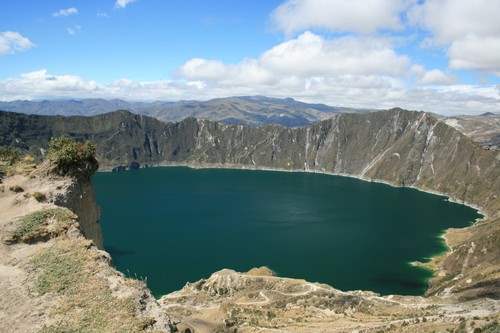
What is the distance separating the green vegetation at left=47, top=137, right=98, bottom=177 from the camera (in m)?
44.8

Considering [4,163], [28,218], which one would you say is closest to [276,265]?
[4,163]

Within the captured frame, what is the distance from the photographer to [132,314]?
25.0 m

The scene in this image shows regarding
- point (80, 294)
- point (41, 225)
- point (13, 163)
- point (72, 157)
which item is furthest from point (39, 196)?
point (80, 294)

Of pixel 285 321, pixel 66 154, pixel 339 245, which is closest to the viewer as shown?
pixel 66 154

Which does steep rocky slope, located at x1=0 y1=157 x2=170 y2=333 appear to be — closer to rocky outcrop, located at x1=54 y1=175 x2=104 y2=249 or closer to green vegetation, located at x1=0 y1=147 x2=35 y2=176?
rocky outcrop, located at x1=54 y1=175 x2=104 y2=249

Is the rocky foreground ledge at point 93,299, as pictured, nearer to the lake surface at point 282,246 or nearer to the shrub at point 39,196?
the shrub at point 39,196

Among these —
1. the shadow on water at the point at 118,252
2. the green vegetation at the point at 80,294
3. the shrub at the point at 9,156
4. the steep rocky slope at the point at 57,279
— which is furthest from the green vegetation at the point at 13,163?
the shadow on water at the point at 118,252

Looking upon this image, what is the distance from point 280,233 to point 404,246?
135 feet

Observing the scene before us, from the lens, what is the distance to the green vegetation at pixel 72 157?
1763 inches

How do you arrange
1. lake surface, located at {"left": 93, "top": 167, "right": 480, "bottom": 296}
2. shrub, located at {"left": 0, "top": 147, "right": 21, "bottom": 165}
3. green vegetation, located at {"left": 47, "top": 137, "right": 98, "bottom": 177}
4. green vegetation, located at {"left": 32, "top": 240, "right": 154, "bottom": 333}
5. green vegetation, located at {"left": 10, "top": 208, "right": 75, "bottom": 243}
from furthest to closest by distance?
lake surface, located at {"left": 93, "top": 167, "right": 480, "bottom": 296}
shrub, located at {"left": 0, "top": 147, "right": 21, "bottom": 165}
green vegetation, located at {"left": 47, "top": 137, "right": 98, "bottom": 177}
green vegetation, located at {"left": 10, "top": 208, "right": 75, "bottom": 243}
green vegetation, located at {"left": 32, "top": 240, "right": 154, "bottom": 333}

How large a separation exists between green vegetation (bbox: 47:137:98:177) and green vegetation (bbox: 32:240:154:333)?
1329 centimetres

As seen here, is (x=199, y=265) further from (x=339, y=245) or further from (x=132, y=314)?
(x=132, y=314)

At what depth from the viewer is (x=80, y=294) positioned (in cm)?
2747

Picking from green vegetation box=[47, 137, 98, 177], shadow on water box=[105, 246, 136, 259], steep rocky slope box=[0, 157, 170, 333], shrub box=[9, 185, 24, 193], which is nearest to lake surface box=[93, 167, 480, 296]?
shadow on water box=[105, 246, 136, 259]
